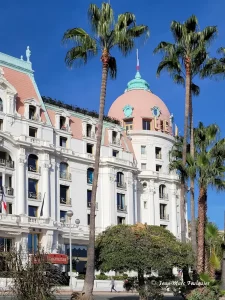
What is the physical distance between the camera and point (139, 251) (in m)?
34.8

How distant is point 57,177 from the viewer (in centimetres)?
7100

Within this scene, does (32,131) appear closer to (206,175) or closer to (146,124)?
(146,124)

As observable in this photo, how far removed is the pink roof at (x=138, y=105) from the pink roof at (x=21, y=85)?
18.7 m

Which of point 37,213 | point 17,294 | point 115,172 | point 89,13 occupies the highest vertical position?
point 89,13

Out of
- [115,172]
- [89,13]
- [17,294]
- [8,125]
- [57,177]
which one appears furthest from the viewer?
[115,172]

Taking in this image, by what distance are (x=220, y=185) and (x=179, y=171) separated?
3.01 meters

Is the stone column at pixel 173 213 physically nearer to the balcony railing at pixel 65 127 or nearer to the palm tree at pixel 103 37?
the balcony railing at pixel 65 127

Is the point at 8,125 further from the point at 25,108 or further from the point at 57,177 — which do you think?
the point at 57,177

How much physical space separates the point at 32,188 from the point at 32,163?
2768 millimetres

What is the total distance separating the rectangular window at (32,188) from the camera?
6720 centimetres

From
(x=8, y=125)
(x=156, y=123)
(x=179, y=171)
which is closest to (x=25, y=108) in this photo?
(x=8, y=125)

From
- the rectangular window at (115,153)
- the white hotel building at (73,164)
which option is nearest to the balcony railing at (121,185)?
the white hotel building at (73,164)

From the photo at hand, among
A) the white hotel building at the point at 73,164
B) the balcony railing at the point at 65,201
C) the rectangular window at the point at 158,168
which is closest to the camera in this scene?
the white hotel building at the point at 73,164

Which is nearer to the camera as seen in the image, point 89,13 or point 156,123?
point 89,13
